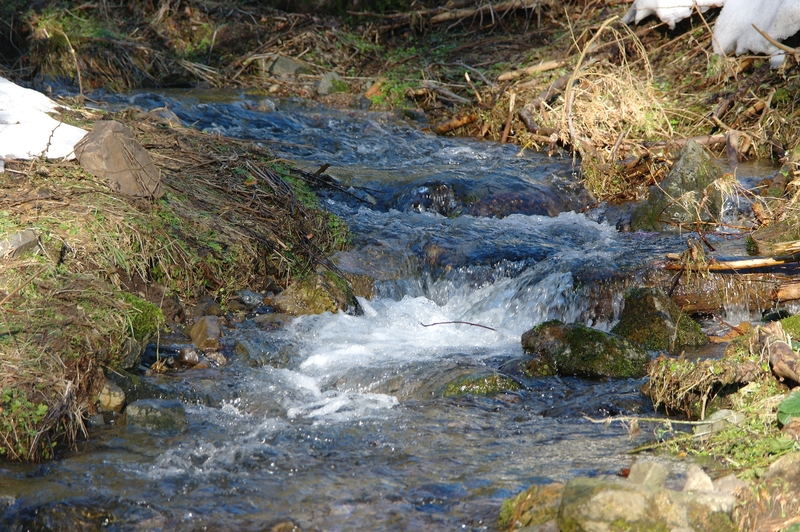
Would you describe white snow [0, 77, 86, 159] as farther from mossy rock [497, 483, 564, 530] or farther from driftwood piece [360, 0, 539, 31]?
driftwood piece [360, 0, 539, 31]

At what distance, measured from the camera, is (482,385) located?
14.1 ft

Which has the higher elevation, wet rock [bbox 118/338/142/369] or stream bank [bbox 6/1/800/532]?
stream bank [bbox 6/1/800/532]

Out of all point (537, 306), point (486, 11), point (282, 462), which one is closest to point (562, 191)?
point (537, 306)

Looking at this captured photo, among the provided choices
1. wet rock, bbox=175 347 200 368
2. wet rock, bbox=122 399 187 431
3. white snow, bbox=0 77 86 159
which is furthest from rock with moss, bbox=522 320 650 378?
white snow, bbox=0 77 86 159

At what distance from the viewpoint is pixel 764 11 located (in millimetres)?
9250

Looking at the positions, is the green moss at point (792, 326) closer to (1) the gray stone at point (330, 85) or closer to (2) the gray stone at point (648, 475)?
(2) the gray stone at point (648, 475)

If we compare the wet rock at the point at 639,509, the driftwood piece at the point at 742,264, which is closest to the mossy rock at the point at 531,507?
the wet rock at the point at 639,509

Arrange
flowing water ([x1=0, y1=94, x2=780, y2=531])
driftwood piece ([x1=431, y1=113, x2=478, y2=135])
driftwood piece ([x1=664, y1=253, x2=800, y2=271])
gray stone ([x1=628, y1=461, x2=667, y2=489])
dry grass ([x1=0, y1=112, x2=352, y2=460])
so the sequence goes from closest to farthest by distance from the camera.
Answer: gray stone ([x1=628, y1=461, x2=667, y2=489])
flowing water ([x1=0, y1=94, x2=780, y2=531])
dry grass ([x1=0, y1=112, x2=352, y2=460])
driftwood piece ([x1=664, y1=253, x2=800, y2=271])
driftwood piece ([x1=431, y1=113, x2=478, y2=135])

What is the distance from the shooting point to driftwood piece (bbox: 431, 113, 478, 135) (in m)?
10.1

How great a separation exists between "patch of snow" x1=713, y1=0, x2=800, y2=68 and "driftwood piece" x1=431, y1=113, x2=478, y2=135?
326 cm

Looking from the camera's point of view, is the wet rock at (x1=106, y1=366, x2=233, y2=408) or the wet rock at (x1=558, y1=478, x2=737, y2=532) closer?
the wet rock at (x1=558, y1=478, x2=737, y2=532)

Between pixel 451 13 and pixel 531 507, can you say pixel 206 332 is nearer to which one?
pixel 531 507

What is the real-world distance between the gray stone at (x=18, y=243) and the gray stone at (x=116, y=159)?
840 mm

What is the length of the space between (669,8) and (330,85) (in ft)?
16.3
